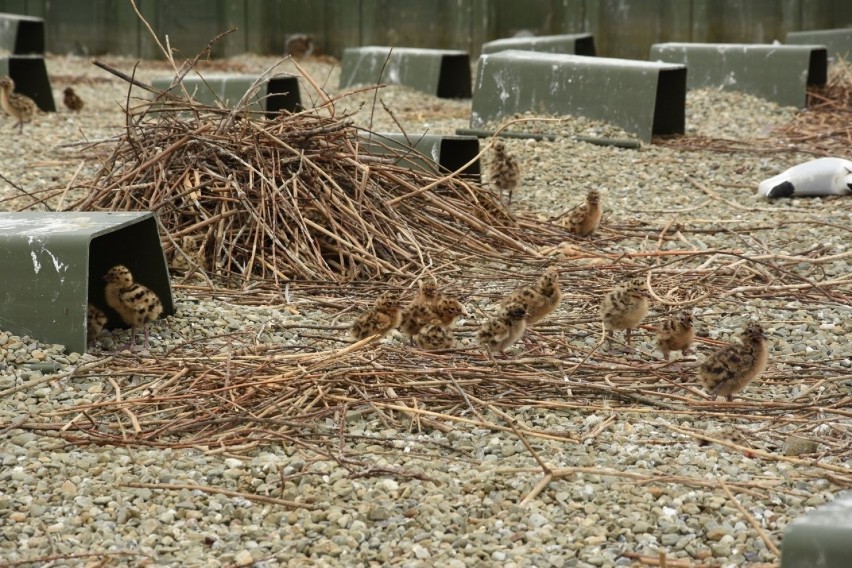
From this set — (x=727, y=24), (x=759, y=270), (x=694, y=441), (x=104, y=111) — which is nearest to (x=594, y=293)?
(x=759, y=270)

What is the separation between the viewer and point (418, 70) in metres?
15.2

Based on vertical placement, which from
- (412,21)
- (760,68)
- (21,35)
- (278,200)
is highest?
(412,21)

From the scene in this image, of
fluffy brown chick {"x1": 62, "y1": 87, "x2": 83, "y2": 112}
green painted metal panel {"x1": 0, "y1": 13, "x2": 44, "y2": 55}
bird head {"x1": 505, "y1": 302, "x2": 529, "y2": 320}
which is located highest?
green painted metal panel {"x1": 0, "y1": 13, "x2": 44, "y2": 55}

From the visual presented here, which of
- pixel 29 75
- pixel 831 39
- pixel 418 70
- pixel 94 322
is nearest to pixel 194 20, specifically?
pixel 418 70

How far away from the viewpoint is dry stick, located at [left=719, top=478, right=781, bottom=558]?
3706 mm

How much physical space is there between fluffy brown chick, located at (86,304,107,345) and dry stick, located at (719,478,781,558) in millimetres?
2884

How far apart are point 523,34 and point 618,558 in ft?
51.0

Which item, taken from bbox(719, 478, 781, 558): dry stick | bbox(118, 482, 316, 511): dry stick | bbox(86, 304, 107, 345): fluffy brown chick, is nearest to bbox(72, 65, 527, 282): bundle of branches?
bbox(86, 304, 107, 345): fluffy brown chick

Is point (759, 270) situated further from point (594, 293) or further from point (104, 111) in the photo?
point (104, 111)

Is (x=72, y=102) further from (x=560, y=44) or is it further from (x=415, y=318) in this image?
(x=415, y=318)

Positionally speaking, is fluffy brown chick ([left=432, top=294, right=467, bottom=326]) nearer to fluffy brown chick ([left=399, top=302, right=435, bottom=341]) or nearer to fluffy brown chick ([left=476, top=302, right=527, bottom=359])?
fluffy brown chick ([left=399, top=302, right=435, bottom=341])

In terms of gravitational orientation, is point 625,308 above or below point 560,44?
below

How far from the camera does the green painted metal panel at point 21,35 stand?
17.0 meters

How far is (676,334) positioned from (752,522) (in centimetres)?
167
